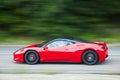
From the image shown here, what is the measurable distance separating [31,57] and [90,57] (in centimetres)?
205

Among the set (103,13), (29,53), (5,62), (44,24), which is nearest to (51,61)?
(29,53)

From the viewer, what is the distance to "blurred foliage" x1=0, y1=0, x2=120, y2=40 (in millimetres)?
23969

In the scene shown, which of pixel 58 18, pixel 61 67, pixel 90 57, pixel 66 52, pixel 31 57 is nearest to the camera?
pixel 61 67

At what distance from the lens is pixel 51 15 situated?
24312mm

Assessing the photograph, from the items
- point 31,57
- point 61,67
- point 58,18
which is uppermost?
point 58,18

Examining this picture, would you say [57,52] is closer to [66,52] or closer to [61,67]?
[66,52]

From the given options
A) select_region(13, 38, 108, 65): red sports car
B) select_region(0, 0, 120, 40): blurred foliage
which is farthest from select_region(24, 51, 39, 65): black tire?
select_region(0, 0, 120, 40): blurred foliage

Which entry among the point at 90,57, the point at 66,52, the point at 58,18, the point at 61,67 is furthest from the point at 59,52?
the point at 58,18

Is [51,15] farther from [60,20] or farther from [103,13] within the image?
[103,13]

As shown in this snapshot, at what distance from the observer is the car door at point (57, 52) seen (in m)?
14.2

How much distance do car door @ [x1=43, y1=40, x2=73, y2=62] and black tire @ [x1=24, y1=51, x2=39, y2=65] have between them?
0.94 ft

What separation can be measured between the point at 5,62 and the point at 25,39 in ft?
27.9

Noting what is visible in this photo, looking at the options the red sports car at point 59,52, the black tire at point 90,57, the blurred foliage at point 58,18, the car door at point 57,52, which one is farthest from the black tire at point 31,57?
the blurred foliage at point 58,18

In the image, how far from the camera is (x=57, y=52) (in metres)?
14.2
